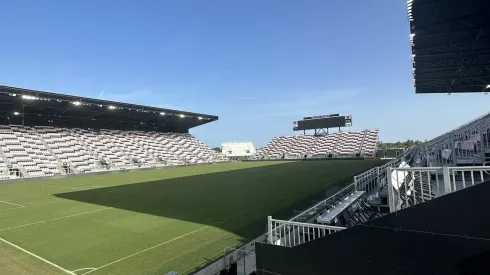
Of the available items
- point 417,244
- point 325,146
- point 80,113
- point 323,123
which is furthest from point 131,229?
point 323,123

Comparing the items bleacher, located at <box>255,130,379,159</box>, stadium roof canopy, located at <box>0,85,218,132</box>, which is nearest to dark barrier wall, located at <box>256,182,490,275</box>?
stadium roof canopy, located at <box>0,85,218,132</box>

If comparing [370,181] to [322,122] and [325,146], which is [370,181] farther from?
[322,122]

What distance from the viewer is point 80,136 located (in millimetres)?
45219

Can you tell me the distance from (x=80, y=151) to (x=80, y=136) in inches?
183

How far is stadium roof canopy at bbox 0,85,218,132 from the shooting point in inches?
1383

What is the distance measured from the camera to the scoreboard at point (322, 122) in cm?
6669

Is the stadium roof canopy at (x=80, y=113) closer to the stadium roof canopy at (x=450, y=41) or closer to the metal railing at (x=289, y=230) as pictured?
the metal railing at (x=289, y=230)

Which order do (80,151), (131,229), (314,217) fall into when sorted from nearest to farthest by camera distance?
1. (314,217)
2. (131,229)
3. (80,151)

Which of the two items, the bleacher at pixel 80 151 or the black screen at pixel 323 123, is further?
the black screen at pixel 323 123

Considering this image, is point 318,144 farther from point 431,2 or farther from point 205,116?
point 431,2

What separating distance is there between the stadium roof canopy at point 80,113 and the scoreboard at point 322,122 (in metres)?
23.3

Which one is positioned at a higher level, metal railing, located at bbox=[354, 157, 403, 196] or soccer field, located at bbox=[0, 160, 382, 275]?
metal railing, located at bbox=[354, 157, 403, 196]

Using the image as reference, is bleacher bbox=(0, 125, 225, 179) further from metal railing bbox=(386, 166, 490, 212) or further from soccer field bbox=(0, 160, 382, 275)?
metal railing bbox=(386, 166, 490, 212)

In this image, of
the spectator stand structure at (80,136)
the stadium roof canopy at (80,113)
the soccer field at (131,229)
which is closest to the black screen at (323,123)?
the stadium roof canopy at (80,113)
